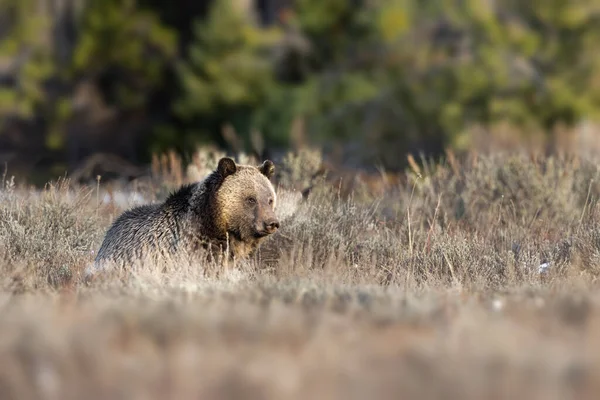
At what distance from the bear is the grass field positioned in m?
0.22

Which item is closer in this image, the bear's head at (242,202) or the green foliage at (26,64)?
the bear's head at (242,202)

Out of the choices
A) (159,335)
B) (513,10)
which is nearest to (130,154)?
(513,10)

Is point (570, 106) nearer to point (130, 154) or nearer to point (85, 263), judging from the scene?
point (130, 154)

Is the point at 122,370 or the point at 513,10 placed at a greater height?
the point at 513,10

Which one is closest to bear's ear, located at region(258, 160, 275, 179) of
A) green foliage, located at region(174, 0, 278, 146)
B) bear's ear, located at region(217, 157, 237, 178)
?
bear's ear, located at region(217, 157, 237, 178)

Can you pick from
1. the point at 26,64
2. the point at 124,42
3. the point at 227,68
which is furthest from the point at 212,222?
the point at 26,64

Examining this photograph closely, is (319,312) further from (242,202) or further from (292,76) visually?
(292,76)

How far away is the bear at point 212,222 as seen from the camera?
812 centimetres

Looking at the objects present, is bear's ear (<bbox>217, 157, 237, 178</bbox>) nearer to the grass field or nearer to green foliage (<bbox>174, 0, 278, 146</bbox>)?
the grass field

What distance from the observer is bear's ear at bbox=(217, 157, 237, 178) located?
319 inches

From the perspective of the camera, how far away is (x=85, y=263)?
8828mm

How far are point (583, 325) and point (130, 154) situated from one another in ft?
76.4

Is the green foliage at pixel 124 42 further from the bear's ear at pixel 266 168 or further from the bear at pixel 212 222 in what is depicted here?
the bear at pixel 212 222

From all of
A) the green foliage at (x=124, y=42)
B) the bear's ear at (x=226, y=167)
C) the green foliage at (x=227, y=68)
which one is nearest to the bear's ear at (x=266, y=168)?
the bear's ear at (x=226, y=167)
